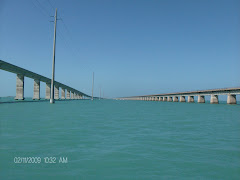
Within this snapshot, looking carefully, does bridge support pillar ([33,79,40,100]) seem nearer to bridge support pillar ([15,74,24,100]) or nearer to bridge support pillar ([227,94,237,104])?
bridge support pillar ([15,74,24,100])

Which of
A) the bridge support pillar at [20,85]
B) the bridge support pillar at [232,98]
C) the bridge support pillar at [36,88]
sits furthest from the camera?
the bridge support pillar at [36,88]

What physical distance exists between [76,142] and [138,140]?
285 centimetres

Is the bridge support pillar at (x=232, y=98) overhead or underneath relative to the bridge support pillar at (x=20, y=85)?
underneath

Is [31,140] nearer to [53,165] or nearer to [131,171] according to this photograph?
[53,165]

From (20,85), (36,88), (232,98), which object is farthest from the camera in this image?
(36,88)

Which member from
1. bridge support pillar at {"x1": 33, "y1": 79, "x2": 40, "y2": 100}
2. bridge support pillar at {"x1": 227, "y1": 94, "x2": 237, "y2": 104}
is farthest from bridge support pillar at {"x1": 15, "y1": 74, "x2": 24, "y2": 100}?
bridge support pillar at {"x1": 227, "y1": 94, "x2": 237, "y2": 104}

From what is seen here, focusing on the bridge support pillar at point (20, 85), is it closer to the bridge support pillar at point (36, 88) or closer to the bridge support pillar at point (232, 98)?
the bridge support pillar at point (36, 88)

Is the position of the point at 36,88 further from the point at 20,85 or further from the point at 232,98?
the point at 232,98

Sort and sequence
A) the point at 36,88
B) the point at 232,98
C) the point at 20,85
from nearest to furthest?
the point at 20,85 → the point at 232,98 → the point at 36,88

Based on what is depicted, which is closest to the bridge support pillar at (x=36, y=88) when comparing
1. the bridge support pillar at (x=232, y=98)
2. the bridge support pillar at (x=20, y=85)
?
the bridge support pillar at (x=20, y=85)

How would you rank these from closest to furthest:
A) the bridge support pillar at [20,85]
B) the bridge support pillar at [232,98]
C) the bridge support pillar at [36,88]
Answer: the bridge support pillar at [20,85], the bridge support pillar at [232,98], the bridge support pillar at [36,88]

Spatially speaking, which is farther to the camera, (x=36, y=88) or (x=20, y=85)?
(x=36, y=88)

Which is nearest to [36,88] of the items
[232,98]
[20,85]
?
[20,85]

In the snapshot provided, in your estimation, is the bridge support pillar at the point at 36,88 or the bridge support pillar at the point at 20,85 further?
the bridge support pillar at the point at 36,88
